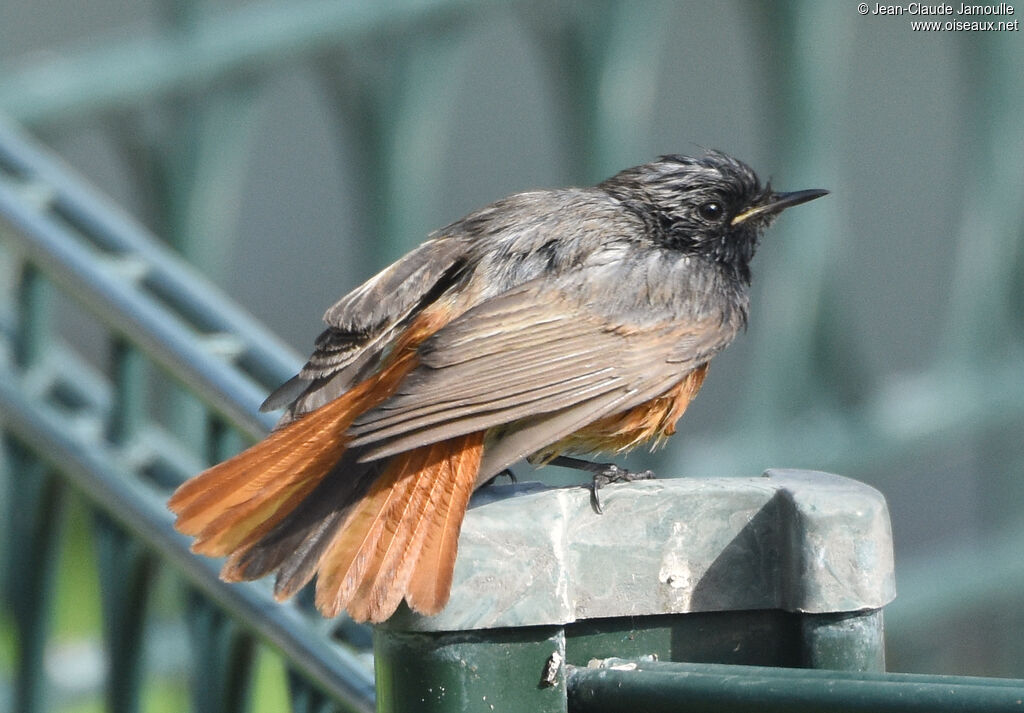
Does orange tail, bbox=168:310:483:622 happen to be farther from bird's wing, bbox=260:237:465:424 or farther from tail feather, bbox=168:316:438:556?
bird's wing, bbox=260:237:465:424

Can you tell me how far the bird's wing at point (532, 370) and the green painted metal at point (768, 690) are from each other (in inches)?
31.4

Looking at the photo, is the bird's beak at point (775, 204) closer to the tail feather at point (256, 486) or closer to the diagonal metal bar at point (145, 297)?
the diagonal metal bar at point (145, 297)

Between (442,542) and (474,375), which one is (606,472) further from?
(442,542)

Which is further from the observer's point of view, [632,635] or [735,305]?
[735,305]

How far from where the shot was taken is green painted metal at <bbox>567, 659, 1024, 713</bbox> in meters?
1.61

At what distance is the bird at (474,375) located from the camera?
246 centimetres

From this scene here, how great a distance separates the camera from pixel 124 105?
614 cm

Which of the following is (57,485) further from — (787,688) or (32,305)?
(787,688)

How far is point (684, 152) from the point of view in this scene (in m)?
7.60

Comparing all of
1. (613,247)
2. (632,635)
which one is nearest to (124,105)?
(613,247)

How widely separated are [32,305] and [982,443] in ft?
18.1

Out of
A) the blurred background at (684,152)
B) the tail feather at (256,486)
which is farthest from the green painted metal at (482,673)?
the blurred background at (684,152)

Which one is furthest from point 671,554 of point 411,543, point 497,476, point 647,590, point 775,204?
point 775,204

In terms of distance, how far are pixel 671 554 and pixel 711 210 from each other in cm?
204
